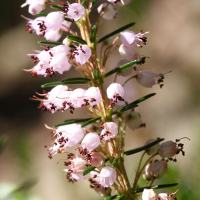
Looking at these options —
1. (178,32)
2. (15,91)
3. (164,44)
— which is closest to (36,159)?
(15,91)

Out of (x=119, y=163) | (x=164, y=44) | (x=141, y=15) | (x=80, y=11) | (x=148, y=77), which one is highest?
(x=141, y=15)

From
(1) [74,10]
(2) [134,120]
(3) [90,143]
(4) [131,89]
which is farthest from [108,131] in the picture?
(4) [131,89]

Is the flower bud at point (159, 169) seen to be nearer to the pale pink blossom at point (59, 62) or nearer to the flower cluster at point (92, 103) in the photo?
the flower cluster at point (92, 103)

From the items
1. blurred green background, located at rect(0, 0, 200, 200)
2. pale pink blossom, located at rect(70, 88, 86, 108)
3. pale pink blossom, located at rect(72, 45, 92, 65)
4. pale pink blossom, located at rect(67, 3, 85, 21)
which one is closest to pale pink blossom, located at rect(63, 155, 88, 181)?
pale pink blossom, located at rect(70, 88, 86, 108)

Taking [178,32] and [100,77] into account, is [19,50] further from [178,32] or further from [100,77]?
[100,77]

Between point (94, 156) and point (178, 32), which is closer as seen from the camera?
point (94, 156)

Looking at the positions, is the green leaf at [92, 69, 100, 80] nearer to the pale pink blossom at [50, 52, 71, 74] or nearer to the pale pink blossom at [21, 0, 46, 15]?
the pale pink blossom at [50, 52, 71, 74]

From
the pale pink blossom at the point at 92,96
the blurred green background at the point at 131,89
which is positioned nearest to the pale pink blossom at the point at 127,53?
the pale pink blossom at the point at 92,96
